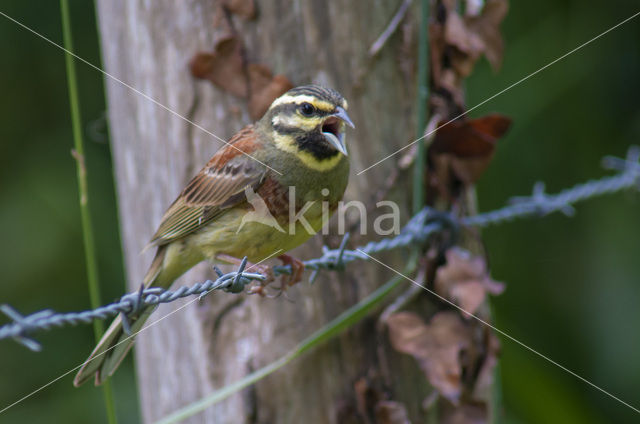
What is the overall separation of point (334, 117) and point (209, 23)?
0.63m

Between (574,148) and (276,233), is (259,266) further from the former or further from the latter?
(574,148)

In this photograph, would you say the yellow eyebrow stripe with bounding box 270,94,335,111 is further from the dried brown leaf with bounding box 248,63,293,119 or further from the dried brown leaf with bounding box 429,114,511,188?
the dried brown leaf with bounding box 429,114,511,188

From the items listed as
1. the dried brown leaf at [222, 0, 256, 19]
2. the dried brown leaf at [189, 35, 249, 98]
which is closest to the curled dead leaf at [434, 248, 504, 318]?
the dried brown leaf at [189, 35, 249, 98]

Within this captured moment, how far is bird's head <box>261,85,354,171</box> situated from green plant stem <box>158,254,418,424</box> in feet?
1.60

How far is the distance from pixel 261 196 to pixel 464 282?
854mm

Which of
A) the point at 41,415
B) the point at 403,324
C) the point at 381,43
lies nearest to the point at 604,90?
the point at 381,43

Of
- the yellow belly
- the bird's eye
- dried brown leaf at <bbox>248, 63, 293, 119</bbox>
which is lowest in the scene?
the yellow belly

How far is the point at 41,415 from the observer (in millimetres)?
3879

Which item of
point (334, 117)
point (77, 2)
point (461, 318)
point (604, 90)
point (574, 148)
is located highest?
point (77, 2)

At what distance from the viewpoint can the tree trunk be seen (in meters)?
2.46

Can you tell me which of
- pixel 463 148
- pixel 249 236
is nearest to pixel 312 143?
pixel 249 236

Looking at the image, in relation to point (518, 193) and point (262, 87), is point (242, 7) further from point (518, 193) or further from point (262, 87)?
point (518, 193)

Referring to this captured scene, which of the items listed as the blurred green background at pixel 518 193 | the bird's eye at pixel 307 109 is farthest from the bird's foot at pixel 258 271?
the blurred green background at pixel 518 193

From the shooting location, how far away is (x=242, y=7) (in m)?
2.47
